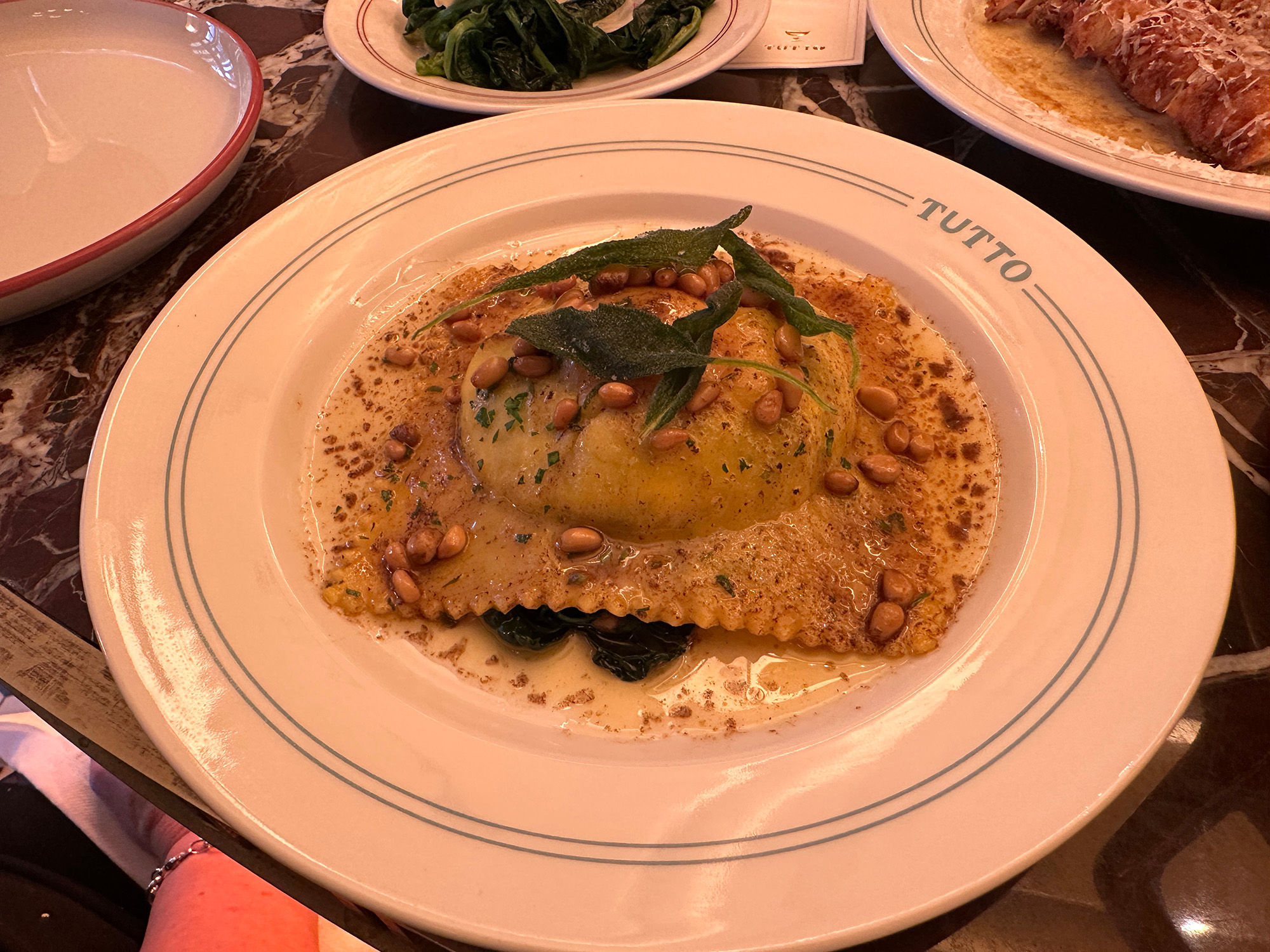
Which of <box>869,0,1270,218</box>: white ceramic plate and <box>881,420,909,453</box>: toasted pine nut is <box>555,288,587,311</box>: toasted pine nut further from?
<box>869,0,1270,218</box>: white ceramic plate

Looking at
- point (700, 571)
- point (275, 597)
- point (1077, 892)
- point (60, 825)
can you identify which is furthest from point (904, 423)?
point (60, 825)

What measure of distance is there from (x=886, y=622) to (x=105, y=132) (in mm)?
5552

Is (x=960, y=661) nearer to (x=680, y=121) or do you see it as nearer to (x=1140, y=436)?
(x=1140, y=436)

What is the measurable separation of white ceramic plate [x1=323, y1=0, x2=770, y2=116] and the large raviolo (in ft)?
6.51

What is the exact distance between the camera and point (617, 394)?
9.57 feet

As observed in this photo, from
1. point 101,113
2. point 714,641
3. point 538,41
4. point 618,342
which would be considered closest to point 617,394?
point 618,342

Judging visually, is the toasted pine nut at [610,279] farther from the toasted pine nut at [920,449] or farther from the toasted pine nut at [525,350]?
the toasted pine nut at [920,449]

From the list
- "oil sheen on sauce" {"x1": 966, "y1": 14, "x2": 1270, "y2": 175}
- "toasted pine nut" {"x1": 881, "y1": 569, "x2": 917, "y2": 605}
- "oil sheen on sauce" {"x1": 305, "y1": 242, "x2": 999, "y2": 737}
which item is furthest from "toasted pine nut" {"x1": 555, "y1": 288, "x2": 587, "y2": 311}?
"oil sheen on sauce" {"x1": 966, "y1": 14, "x2": 1270, "y2": 175}

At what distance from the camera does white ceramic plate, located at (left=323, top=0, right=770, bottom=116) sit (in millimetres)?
4832

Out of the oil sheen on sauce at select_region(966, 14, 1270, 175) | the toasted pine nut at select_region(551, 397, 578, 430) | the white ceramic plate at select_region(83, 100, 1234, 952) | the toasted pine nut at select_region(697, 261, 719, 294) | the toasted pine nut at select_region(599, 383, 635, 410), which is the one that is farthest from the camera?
the oil sheen on sauce at select_region(966, 14, 1270, 175)

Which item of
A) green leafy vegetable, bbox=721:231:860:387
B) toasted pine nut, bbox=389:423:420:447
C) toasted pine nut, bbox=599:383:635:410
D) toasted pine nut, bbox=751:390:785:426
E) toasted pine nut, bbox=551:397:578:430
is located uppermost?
green leafy vegetable, bbox=721:231:860:387

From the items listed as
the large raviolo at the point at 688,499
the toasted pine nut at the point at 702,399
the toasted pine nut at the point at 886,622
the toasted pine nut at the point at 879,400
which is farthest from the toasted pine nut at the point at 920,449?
the toasted pine nut at the point at 702,399

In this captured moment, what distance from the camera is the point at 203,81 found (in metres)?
5.17

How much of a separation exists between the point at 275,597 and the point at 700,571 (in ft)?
5.27
